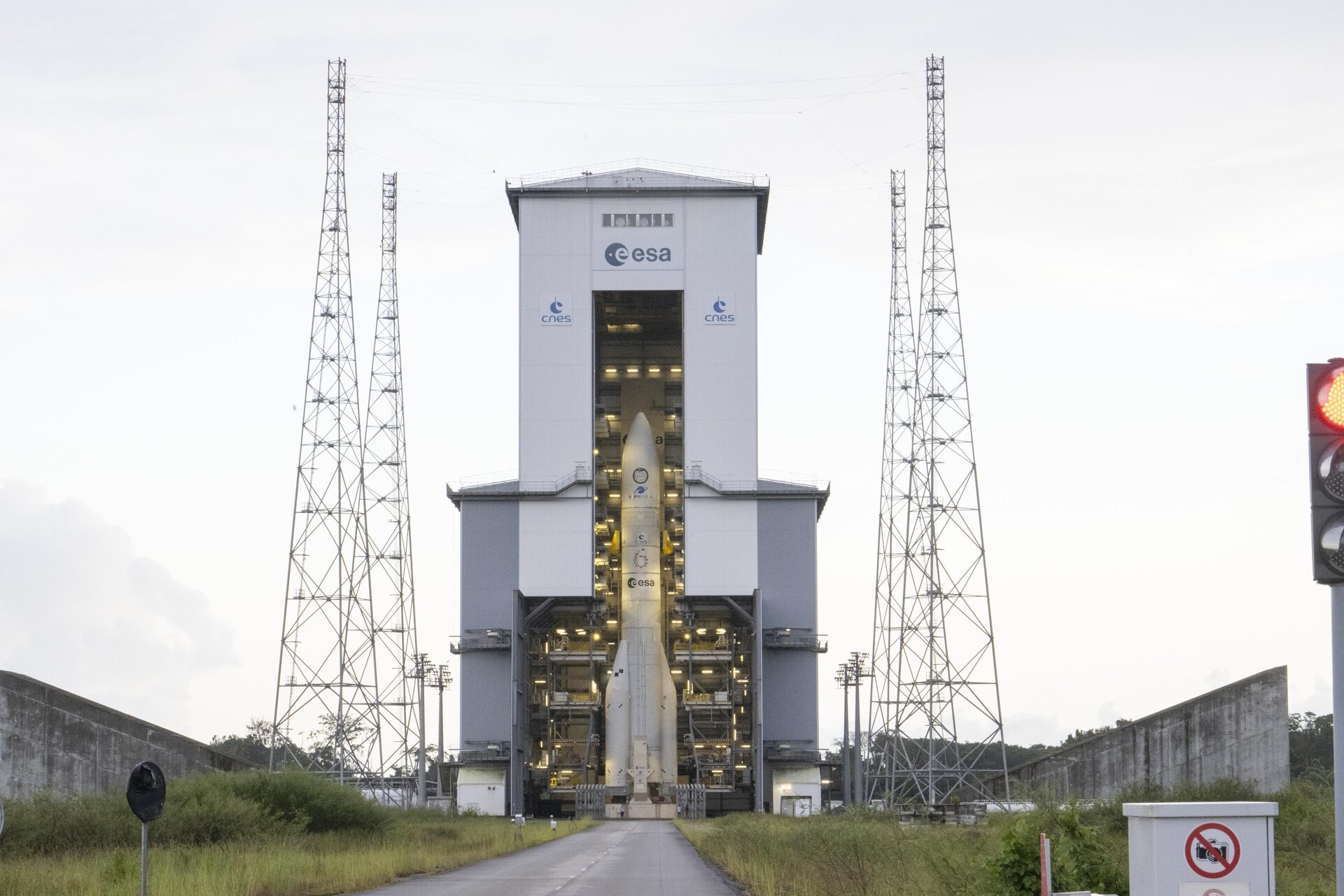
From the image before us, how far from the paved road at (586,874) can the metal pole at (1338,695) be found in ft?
51.3

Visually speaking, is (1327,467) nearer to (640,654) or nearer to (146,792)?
(146,792)

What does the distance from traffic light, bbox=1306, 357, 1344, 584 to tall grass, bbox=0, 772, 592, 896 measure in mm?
15789

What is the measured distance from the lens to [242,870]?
23.5 metres

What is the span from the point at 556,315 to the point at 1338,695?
182 ft

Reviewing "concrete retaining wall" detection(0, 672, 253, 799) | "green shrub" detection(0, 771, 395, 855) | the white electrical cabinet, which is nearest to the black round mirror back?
the white electrical cabinet

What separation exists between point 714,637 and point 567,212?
69.7 ft

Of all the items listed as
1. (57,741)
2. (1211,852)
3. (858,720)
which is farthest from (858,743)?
(1211,852)

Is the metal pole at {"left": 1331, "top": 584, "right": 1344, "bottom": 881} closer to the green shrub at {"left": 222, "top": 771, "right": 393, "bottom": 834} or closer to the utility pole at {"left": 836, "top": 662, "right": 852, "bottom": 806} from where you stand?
the green shrub at {"left": 222, "top": 771, "right": 393, "bottom": 834}

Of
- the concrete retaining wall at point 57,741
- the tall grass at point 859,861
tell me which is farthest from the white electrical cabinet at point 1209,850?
the concrete retaining wall at point 57,741

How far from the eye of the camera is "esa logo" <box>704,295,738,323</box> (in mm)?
61906

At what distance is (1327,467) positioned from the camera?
748cm

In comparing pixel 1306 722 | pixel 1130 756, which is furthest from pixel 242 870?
pixel 1306 722

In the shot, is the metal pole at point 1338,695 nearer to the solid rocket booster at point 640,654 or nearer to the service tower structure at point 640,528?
the service tower structure at point 640,528

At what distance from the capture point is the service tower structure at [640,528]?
61.8 metres
